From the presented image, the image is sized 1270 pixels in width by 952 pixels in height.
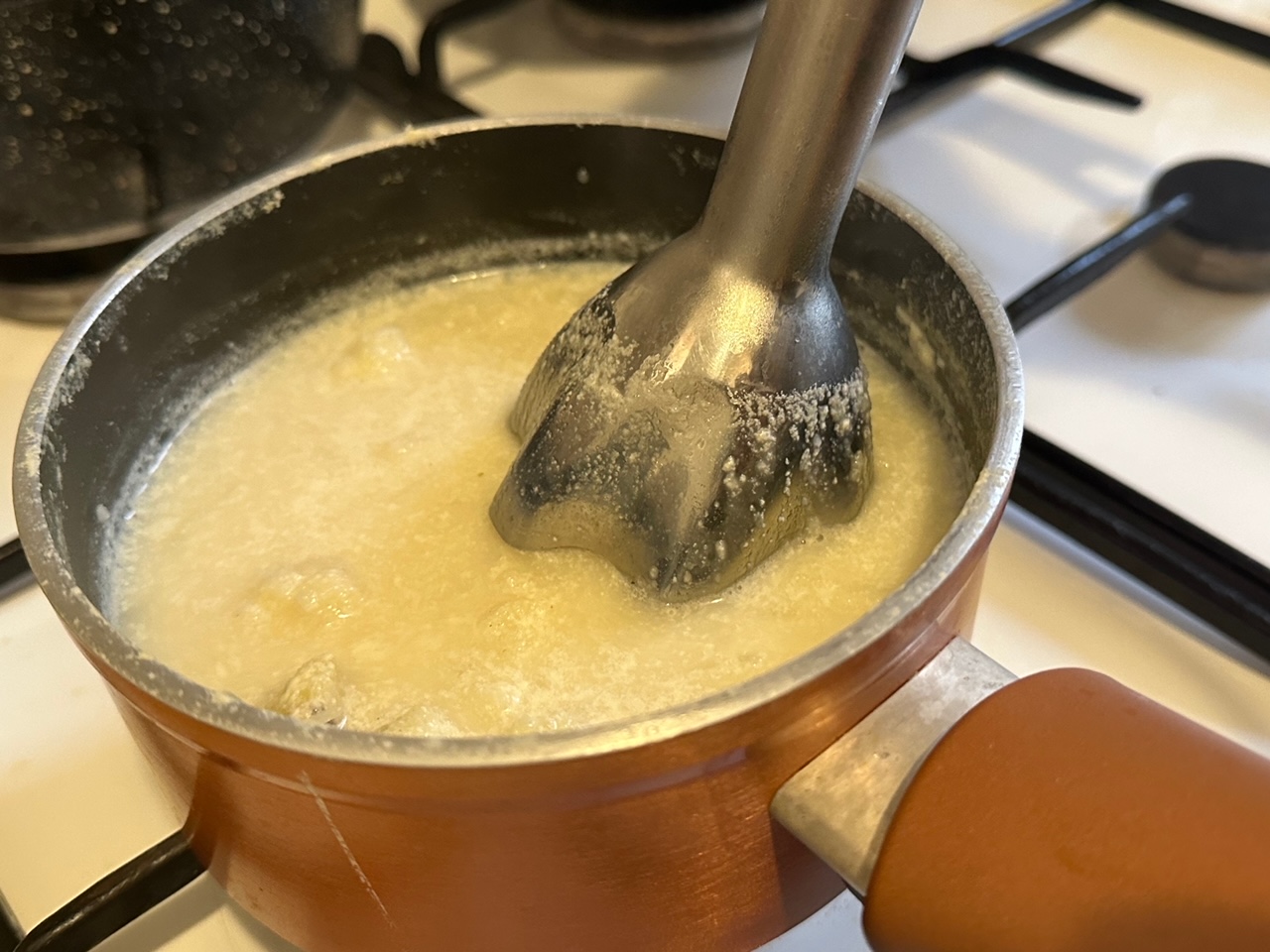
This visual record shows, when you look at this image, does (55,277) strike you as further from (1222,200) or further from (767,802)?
(1222,200)

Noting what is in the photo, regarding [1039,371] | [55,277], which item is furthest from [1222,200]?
[55,277]

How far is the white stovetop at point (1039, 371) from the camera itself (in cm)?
54

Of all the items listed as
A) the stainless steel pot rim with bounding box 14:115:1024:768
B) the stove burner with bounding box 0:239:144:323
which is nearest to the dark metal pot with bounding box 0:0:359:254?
the stove burner with bounding box 0:239:144:323

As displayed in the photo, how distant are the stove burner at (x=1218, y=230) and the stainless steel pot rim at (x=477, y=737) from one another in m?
0.33

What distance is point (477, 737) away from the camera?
0.36 m

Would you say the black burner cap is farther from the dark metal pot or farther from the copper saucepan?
the dark metal pot

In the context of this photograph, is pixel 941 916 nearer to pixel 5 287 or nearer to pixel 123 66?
pixel 123 66

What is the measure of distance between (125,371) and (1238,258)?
67cm

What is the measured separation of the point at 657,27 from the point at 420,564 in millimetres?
603

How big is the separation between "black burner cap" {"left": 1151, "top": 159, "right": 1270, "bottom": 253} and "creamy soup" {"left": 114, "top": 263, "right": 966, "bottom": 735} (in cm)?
26

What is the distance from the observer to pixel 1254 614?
0.55 meters

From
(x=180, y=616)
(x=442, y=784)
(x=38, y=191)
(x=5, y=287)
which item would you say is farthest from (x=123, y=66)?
(x=442, y=784)

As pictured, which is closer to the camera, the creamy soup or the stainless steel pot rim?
the stainless steel pot rim

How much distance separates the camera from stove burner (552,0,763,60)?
3.25ft
